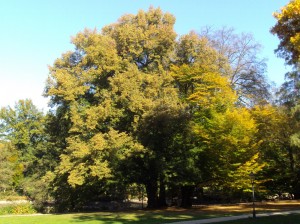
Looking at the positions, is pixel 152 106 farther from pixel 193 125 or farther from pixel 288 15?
pixel 288 15

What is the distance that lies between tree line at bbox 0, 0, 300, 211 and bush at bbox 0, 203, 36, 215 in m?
4.81

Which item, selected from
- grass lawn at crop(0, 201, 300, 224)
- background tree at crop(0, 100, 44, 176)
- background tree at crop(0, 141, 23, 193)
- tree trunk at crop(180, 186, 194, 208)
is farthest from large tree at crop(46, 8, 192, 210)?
background tree at crop(0, 100, 44, 176)

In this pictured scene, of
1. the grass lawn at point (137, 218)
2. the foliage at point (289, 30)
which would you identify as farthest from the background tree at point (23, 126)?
the foliage at point (289, 30)

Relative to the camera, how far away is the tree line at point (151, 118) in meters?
26.9

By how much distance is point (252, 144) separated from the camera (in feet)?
91.5

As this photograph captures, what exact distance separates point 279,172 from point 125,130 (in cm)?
1788

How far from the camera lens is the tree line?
A: 26938 millimetres

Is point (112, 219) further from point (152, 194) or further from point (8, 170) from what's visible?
point (8, 170)

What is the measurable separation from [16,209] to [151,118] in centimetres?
1951

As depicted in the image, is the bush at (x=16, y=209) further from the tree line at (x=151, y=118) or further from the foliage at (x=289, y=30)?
the foliage at (x=289, y=30)

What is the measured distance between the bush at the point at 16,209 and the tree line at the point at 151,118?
4.81 meters

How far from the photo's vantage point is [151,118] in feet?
91.9

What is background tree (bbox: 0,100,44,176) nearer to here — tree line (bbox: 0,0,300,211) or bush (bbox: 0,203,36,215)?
bush (bbox: 0,203,36,215)

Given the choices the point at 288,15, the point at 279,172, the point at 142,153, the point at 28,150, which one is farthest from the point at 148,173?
the point at 28,150
